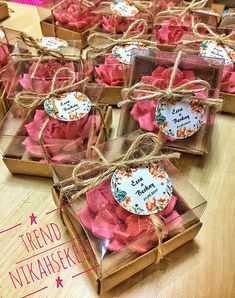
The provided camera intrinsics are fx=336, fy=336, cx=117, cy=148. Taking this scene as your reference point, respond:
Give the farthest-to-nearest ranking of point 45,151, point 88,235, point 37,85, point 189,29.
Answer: point 189,29
point 37,85
point 45,151
point 88,235

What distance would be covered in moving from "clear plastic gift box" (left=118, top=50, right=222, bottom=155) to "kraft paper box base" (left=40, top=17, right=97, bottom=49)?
0.35 meters

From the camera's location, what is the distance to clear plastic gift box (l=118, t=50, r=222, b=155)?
2.12ft

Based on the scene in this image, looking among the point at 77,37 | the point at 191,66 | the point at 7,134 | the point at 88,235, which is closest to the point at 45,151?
the point at 7,134

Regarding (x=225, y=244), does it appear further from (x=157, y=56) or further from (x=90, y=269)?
(x=157, y=56)

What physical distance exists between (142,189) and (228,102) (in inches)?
15.5

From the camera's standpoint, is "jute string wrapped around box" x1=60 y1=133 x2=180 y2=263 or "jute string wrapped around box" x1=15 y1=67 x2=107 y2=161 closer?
"jute string wrapped around box" x1=60 y1=133 x2=180 y2=263

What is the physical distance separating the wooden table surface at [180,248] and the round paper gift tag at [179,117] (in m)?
0.09

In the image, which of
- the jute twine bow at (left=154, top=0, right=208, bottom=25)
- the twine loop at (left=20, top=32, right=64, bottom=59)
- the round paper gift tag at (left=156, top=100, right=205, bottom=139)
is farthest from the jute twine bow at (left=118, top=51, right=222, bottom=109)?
the jute twine bow at (left=154, top=0, right=208, bottom=25)

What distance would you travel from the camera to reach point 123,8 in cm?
96

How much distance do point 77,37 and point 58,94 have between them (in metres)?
0.40

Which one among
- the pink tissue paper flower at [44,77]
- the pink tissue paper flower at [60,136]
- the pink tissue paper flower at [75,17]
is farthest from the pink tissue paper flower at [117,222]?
the pink tissue paper flower at [75,17]

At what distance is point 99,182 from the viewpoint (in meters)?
0.50

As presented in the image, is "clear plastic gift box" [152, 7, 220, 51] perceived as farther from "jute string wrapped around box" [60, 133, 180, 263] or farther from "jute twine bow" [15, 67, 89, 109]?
"jute string wrapped around box" [60, 133, 180, 263]

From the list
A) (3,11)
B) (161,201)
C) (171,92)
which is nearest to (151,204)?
(161,201)
